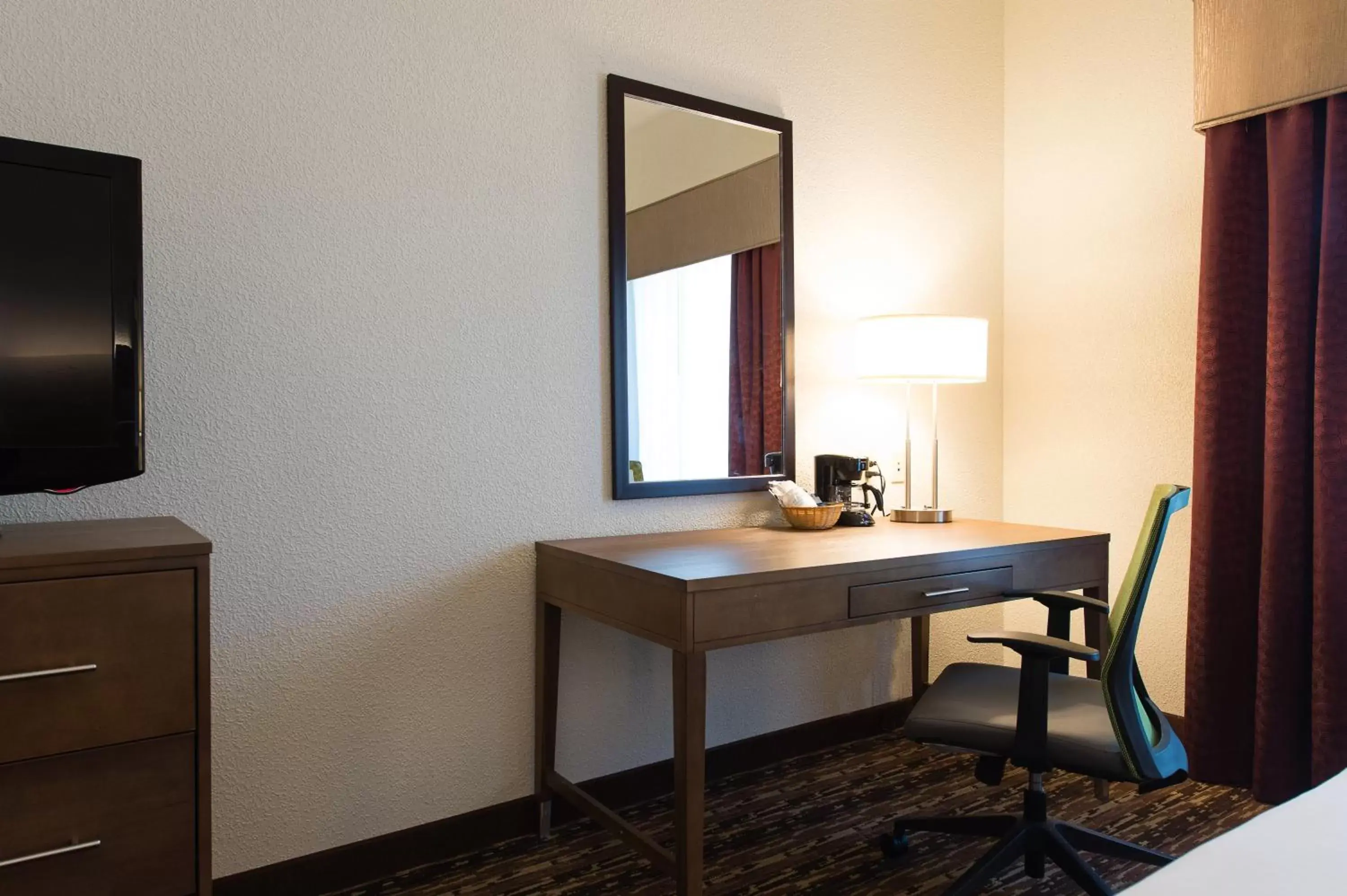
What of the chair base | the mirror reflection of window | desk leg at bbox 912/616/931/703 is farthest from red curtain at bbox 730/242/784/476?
the chair base

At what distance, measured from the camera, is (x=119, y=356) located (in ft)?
4.84

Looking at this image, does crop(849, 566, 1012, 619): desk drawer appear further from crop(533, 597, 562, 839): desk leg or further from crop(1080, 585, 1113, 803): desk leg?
crop(533, 597, 562, 839): desk leg

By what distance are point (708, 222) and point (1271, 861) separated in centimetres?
201

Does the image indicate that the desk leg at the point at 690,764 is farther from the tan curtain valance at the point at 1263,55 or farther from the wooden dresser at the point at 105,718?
the tan curtain valance at the point at 1263,55

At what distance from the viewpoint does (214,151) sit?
1848mm

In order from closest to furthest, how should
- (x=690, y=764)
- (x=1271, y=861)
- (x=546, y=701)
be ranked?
(x=1271, y=861), (x=690, y=764), (x=546, y=701)

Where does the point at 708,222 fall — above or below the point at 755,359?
above

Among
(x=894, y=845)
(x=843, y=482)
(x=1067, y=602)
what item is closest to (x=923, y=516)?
(x=843, y=482)

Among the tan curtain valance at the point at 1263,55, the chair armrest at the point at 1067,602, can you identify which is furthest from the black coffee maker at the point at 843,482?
the tan curtain valance at the point at 1263,55

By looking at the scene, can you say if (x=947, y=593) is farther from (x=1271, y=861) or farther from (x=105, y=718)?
(x=105, y=718)

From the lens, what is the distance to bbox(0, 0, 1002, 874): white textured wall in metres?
1.81

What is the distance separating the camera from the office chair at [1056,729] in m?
1.67

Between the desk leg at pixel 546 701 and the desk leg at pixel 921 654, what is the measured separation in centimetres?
133

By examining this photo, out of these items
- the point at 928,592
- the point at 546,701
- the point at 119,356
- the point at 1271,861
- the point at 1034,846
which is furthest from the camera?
the point at 546,701
